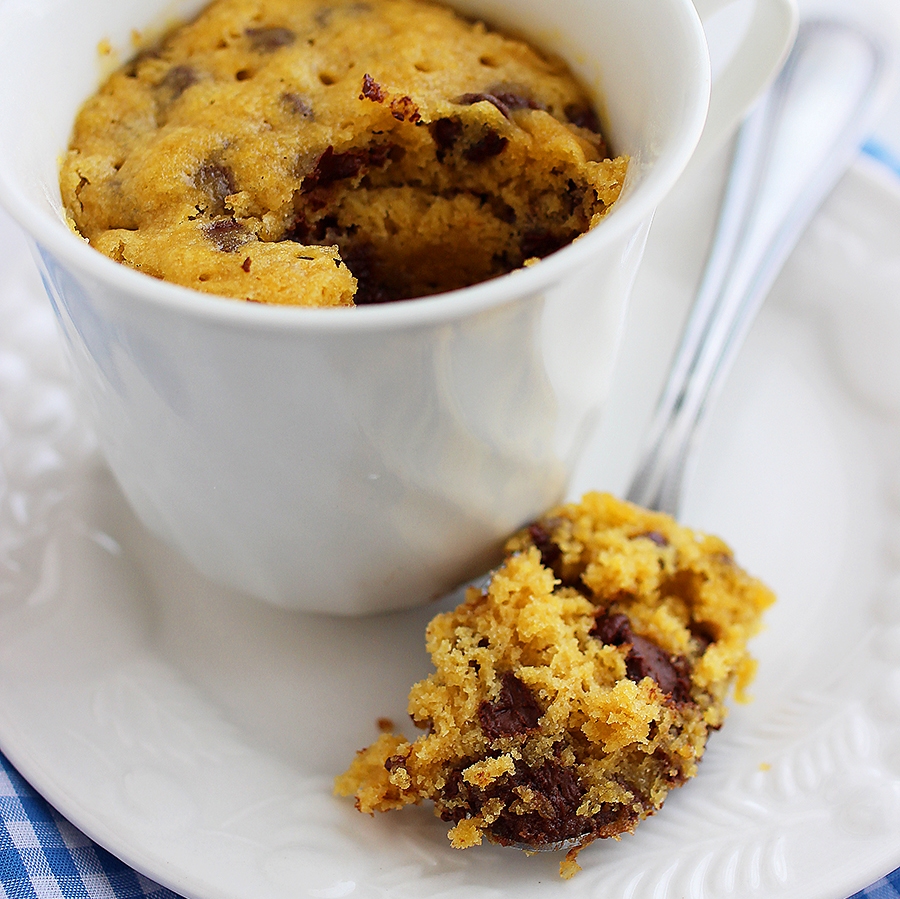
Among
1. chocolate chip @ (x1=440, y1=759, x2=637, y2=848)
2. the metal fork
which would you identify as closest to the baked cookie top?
the metal fork

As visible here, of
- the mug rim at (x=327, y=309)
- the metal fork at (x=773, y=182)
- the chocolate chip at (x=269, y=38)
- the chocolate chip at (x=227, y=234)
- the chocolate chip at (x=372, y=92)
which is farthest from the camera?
the metal fork at (x=773, y=182)

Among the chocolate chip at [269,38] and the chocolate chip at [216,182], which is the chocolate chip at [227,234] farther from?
the chocolate chip at [269,38]

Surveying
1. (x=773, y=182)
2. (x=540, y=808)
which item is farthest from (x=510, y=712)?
(x=773, y=182)

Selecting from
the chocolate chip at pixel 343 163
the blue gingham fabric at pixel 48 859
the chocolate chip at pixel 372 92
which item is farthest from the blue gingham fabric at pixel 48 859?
the chocolate chip at pixel 372 92

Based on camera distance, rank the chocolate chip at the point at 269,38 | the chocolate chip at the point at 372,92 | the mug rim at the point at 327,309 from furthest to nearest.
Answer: the chocolate chip at the point at 269,38
the chocolate chip at the point at 372,92
the mug rim at the point at 327,309

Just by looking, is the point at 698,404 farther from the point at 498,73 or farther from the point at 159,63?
the point at 159,63

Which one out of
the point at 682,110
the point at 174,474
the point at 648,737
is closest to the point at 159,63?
the point at 174,474

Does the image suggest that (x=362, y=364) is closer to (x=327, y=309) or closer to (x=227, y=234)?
(x=327, y=309)
